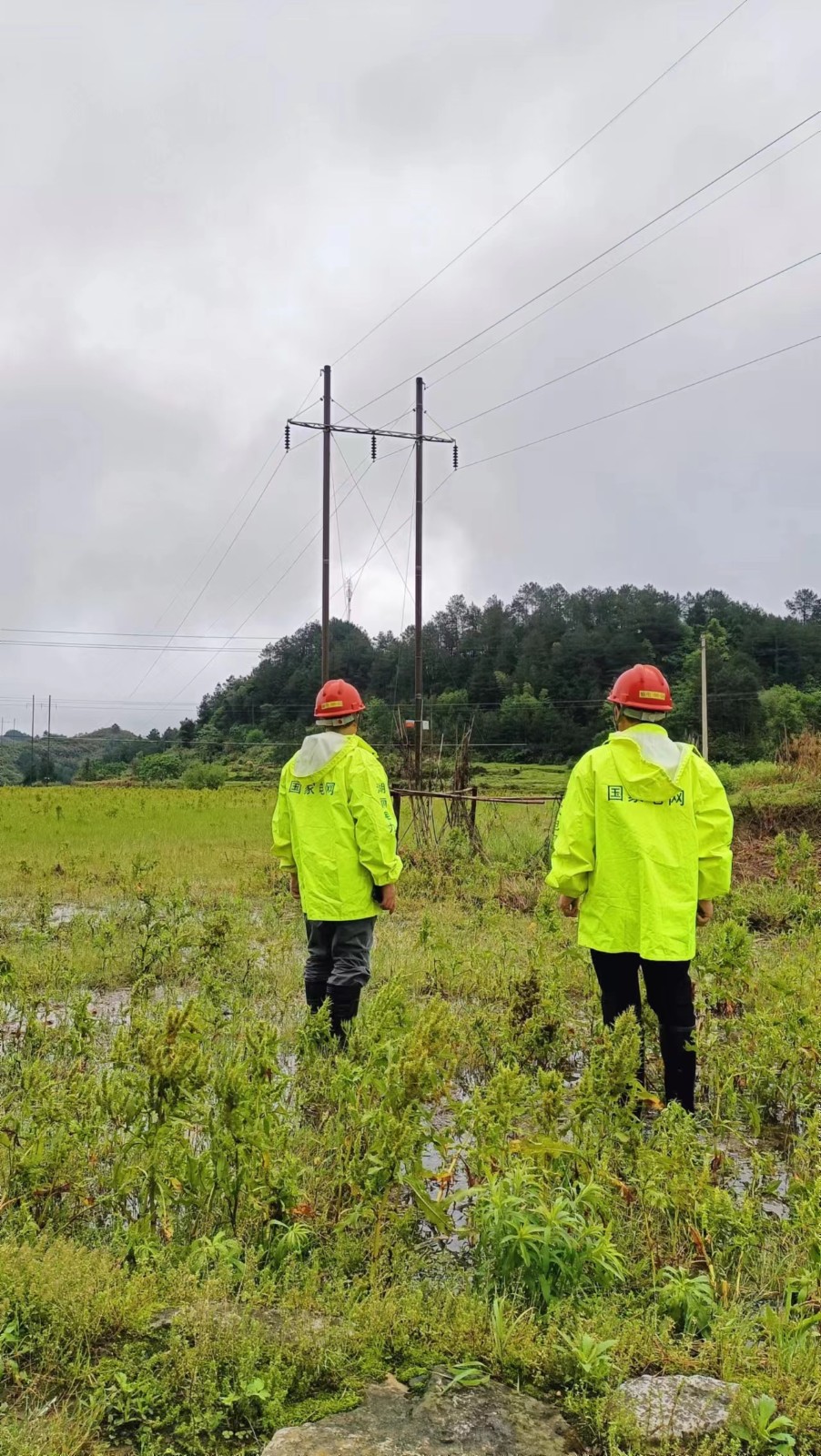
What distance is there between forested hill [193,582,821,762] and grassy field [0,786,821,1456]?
133 feet

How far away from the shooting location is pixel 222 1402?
7.13 feet

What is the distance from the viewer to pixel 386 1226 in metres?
3.12

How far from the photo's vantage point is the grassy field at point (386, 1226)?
7.43 feet

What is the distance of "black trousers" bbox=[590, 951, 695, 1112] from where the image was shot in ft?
12.8

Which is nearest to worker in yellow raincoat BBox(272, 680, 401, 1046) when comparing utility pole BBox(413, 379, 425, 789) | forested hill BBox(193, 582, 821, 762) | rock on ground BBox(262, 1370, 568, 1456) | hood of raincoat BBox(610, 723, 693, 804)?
hood of raincoat BBox(610, 723, 693, 804)

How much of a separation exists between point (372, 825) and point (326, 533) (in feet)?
51.0

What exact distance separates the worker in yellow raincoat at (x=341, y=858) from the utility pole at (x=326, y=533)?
44.9 ft

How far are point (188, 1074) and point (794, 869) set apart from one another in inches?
369

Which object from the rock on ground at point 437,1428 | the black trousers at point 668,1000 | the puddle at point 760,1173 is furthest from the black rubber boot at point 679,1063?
the rock on ground at point 437,1428

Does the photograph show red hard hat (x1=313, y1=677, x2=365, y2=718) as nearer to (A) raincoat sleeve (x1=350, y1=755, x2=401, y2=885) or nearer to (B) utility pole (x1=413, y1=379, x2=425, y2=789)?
(A) raincoat sleeve (x1=350, y1=755, x2=401, y2=885)

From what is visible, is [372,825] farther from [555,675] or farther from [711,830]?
[555,675]

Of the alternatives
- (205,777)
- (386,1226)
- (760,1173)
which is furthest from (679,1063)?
(205,777)

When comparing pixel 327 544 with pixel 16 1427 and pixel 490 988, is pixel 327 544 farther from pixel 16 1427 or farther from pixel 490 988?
pixel 16 1427

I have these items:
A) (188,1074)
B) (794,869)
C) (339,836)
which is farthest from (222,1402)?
(794,869)
